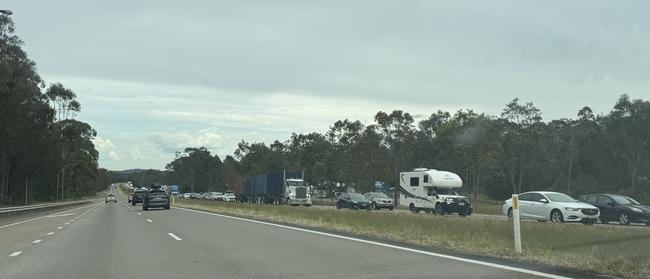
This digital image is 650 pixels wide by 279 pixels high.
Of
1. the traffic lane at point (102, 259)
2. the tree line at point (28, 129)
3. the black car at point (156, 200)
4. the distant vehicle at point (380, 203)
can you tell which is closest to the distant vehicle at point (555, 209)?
the traffic lane at point (102, 259)

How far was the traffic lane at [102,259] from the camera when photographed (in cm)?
1038

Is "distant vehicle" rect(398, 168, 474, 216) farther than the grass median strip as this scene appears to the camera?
Yes

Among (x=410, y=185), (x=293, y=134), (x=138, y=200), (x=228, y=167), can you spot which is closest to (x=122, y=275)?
(x=410, y=185)

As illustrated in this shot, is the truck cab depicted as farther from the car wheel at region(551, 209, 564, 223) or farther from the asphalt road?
the asphalt road

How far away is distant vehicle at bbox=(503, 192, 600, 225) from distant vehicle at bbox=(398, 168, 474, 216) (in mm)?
7895

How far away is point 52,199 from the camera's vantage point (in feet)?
388

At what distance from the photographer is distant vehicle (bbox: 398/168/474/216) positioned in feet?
115

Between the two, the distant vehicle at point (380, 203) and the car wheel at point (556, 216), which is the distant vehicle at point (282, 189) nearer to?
the distant vehicle at point (380, 203)

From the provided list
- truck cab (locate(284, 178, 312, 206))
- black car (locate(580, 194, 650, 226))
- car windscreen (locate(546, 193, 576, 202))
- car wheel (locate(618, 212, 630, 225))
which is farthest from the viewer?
truck cab (locate(284, 178, 312, 206))

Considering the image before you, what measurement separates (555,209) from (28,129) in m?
67.2

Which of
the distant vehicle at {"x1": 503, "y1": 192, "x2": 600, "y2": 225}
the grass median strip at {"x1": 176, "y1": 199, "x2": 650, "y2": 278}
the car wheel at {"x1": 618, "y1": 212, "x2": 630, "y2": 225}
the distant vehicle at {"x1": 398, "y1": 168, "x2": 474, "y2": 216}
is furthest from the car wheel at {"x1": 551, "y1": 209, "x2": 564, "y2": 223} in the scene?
the distant vehicle at {"x1": 398, "y1": 168, "x2": 474, "y2": 216}

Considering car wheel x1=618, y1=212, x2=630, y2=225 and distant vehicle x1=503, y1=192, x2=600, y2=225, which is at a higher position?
distant vehicle x1=503, y1=192, x2=600, y2=225

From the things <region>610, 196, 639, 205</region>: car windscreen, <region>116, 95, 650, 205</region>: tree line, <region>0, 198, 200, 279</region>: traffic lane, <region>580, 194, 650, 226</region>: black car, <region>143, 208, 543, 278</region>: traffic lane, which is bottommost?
<region>0, 198, 200, 279</region>: traffic lane

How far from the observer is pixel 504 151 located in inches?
2429
